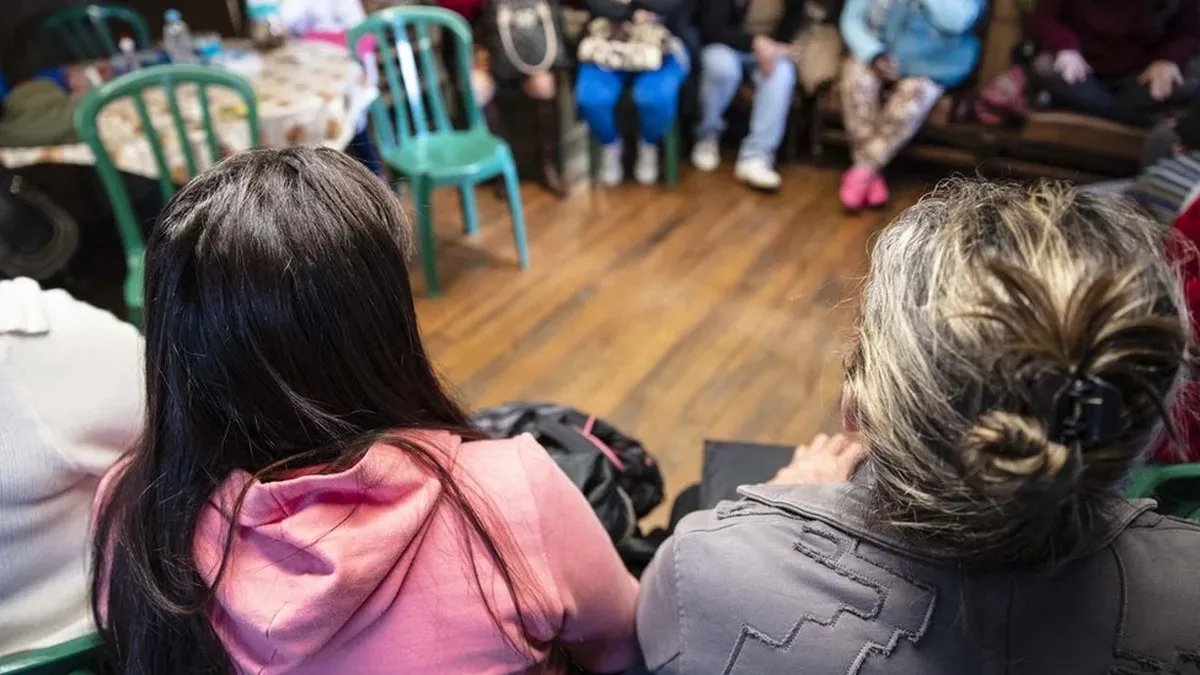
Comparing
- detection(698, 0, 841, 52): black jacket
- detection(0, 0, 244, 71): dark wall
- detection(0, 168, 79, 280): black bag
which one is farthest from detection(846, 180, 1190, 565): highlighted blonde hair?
detection(0, 0, 244, 71): dark wall

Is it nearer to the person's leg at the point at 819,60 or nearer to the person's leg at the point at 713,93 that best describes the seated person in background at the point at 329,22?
the person's leg at the point at 713,93

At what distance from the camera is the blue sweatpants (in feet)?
10.4

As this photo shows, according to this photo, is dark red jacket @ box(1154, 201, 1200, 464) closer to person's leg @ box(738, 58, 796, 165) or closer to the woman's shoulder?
the woman's shoulder

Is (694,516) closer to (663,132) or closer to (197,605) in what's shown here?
(197,605)

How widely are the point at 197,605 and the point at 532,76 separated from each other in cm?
268

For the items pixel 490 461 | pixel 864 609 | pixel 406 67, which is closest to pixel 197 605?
pixel 490 461

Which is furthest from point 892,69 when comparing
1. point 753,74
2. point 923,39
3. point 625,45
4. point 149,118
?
point 149,118

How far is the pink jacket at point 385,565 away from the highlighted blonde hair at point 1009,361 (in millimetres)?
339

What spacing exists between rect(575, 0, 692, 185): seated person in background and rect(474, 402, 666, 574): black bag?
1.94 metres

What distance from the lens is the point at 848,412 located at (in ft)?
2.60

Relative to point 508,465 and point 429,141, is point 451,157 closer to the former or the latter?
point 429,141

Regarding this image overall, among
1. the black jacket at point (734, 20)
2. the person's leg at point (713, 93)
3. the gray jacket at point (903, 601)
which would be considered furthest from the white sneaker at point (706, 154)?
the gray jacket at point (903, 601)

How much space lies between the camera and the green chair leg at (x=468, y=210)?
9.96 feet

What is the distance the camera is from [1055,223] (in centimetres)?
67
